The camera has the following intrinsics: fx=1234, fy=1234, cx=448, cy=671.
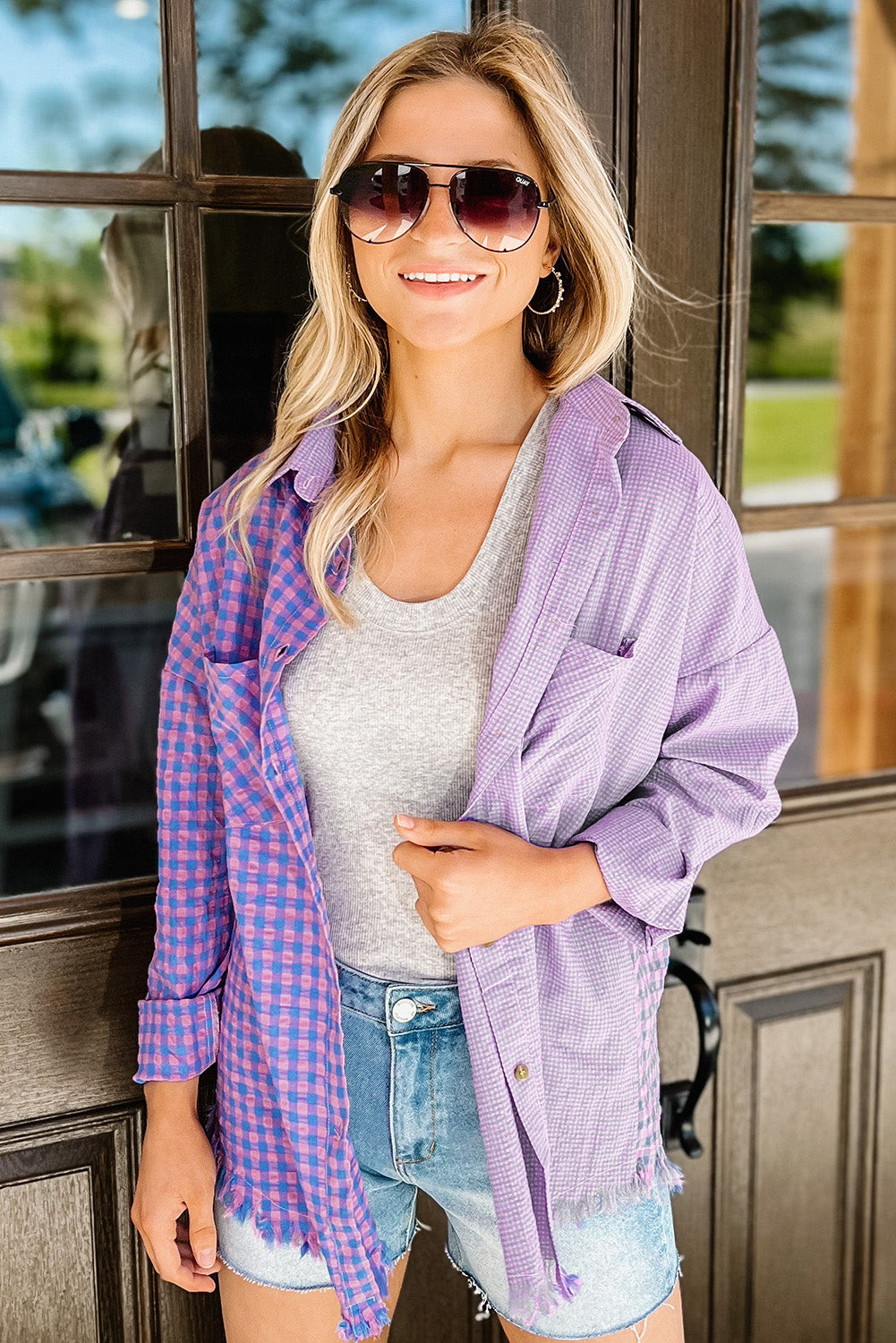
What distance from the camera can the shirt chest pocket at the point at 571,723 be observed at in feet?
Result: 3.56

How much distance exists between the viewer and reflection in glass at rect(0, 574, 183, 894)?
59.4 inches

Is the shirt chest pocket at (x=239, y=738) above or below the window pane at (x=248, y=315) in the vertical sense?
below

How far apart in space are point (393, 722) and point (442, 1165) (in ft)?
1.40

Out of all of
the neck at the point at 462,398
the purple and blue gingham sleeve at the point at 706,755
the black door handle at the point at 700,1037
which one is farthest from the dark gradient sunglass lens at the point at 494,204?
the black door handle at the point at 700,1037

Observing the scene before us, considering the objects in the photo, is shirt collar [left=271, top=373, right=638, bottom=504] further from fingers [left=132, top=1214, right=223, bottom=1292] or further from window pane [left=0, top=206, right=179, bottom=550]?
fingers [left=132, top=1214, right=223, bottom=1292]

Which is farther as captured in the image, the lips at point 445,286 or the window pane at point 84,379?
the window pane at point 84,379

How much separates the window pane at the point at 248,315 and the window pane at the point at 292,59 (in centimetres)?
7

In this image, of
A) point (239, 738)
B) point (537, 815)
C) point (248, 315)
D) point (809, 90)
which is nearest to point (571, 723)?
point (537, 815)

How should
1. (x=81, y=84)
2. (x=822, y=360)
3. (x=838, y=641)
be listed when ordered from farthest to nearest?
1. (x=822, y=360)
2. (x=838, y=641)
3. (x=81, y=84)

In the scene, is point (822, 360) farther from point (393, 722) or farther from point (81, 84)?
point (393, 722)

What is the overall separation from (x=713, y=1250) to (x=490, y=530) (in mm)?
1170

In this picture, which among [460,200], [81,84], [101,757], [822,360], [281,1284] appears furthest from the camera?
[822,360]

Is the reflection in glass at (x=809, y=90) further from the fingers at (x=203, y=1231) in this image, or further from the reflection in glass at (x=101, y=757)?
the fingers at (x=203, y=1231)

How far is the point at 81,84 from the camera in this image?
1352mm
